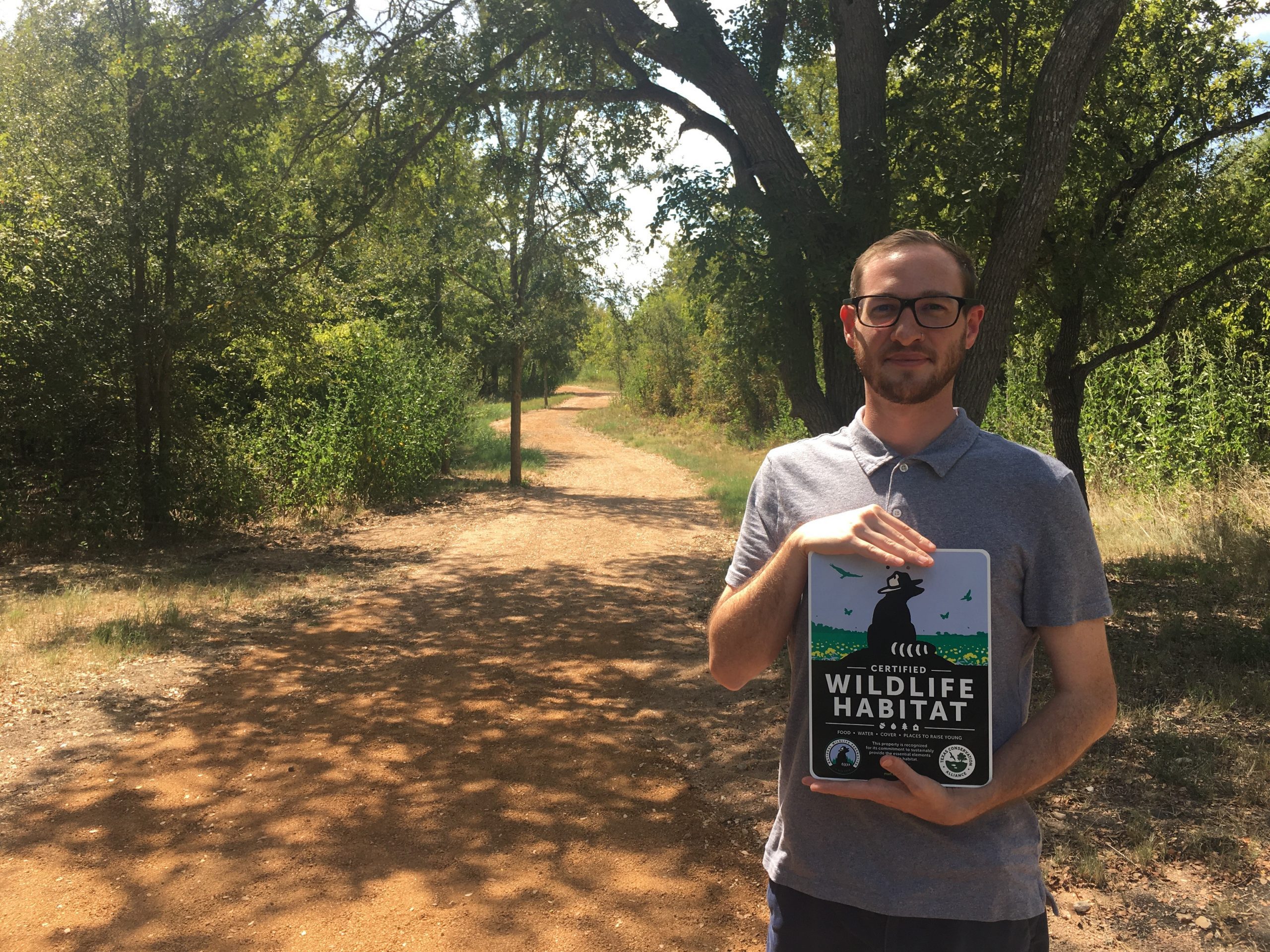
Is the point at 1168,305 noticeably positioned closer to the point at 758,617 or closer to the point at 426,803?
the point at 426,803

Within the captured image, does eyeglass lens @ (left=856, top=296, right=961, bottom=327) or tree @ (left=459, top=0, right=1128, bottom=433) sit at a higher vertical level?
tree @ (left=459, top=0, right=1128, bottom=433)

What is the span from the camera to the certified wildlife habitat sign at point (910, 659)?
5.00 ft

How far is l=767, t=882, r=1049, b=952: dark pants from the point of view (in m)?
1.59

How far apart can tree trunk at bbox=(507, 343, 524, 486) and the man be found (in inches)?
661

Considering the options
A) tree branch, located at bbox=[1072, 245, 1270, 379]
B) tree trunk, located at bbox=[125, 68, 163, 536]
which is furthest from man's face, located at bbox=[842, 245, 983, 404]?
tree trunk, located at bbox=[125, 68, 163, 536]

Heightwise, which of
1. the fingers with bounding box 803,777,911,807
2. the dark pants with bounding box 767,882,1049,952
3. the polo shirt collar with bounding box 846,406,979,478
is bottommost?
the dark pants with bounding box 767,882,1049,952

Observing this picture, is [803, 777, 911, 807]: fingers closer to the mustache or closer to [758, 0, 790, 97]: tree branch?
the mustache

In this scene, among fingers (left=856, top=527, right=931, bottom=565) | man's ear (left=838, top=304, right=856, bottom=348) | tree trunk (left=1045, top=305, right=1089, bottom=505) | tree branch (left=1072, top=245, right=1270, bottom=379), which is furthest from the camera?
tree trunk (left=1045, top=305, right=1089, bottom=505)

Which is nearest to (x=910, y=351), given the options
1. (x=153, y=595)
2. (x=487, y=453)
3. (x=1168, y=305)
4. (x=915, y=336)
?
(x=915, y=336)

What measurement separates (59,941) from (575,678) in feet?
13.1

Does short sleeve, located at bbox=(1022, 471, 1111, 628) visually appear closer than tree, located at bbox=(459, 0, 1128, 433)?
Yes

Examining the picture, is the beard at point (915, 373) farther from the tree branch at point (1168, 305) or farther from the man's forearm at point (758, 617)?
the tree branch at point (1168, 305)

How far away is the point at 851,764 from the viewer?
62.2 inches

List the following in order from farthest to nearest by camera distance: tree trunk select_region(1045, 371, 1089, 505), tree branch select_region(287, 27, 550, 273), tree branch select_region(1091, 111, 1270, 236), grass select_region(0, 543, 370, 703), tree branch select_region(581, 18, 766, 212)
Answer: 1. tree trunk select_region(1045, 371, 1089, 505)
2. tree branch select_region(287, 27, 550, 273)
3. tree branch select_region(1091, 111, 1270, 236)
4. tree branch select_region(581, 18, 766, 212)
5. grass select_region(0, 543, 370, 703)
